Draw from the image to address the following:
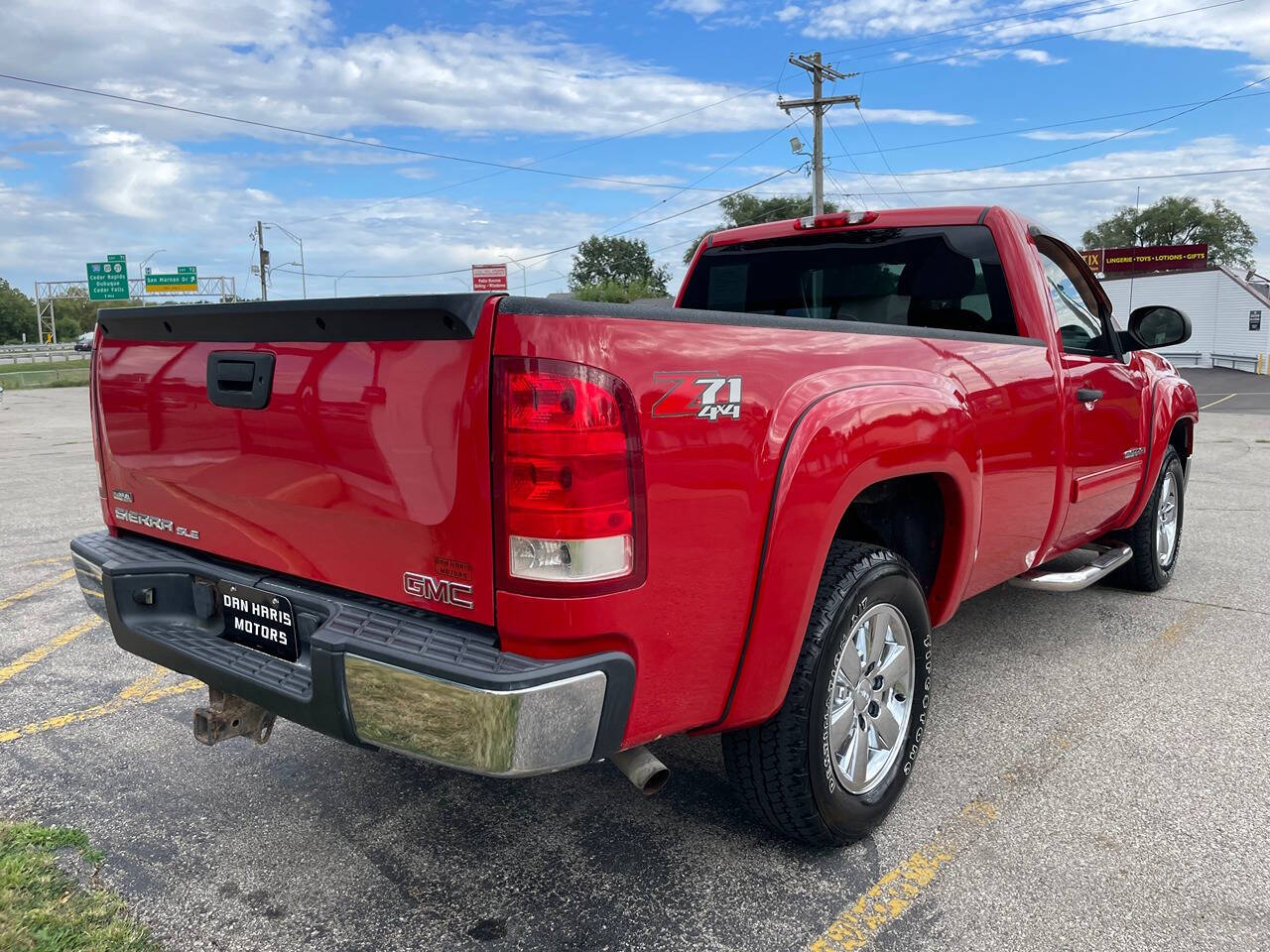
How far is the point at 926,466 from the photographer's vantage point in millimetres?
2873

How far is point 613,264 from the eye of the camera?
90.1 metres

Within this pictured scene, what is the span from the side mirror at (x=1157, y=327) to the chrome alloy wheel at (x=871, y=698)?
2.42 metres

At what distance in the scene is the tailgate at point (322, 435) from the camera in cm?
207

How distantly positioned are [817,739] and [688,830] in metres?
0.60

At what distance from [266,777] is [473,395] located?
196cm

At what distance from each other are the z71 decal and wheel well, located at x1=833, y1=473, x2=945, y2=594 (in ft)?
3.42

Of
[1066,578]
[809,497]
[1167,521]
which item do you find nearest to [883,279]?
[1066,578]

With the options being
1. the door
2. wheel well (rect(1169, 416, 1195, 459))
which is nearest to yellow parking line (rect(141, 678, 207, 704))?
the door

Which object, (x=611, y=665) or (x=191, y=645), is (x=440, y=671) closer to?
(x=611, y=665)

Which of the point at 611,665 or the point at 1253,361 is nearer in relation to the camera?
the point at 611,665

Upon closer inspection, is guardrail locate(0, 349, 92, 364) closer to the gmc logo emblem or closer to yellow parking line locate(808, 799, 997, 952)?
the gmc logo emblem

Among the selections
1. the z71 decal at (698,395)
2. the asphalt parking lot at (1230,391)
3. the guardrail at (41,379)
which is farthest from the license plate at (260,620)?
the guardrail at (41,379)

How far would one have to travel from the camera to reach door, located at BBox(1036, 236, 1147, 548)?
400cm

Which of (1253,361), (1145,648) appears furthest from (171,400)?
(1253,361)
